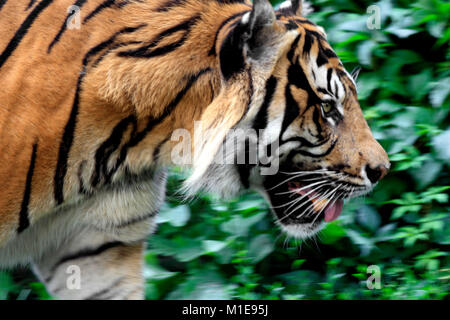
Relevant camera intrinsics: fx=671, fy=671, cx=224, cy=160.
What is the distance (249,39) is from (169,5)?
1.23 feet

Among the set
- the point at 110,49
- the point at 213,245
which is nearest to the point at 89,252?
the point at 213,245

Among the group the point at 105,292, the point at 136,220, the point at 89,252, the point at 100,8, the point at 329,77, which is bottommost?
the point at 105,292

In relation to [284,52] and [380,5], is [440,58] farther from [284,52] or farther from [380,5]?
[284,52]

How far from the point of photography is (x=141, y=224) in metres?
2.82

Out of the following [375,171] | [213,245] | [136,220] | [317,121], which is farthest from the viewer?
[213,245]

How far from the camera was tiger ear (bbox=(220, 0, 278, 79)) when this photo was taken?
230cm

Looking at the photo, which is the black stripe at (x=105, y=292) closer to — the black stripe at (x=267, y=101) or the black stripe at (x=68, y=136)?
the black stripe at (x=68, y=136)

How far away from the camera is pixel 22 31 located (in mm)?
2453

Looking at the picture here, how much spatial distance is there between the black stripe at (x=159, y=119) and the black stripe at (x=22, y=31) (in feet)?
1.74

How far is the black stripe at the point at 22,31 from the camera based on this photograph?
7.89 ft

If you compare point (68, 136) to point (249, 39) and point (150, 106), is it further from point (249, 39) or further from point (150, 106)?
point (249, 39)

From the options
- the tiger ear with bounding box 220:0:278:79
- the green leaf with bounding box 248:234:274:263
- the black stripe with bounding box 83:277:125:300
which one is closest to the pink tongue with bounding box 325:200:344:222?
the green leaf with bounding box 248:234:274:263

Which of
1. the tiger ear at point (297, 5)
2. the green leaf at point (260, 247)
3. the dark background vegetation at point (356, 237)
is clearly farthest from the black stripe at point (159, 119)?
the green leaf at point (260, 247)
